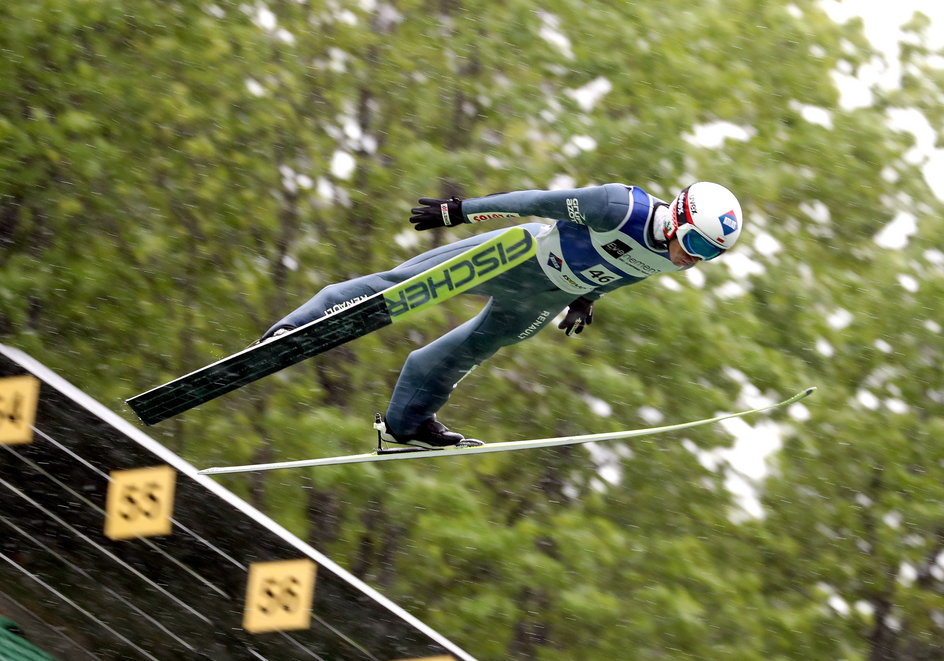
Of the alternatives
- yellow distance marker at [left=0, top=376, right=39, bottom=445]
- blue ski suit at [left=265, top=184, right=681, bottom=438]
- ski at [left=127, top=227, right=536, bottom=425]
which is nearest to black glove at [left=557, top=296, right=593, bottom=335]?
blue ski suit at [left=265, top=184, right=681, bottom=438]

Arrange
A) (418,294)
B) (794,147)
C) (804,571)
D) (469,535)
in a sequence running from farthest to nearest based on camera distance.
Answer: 1. (794,147)
2. (804,571)
3. (469,535)
4. (418,294)

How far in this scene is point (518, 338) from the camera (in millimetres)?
4715

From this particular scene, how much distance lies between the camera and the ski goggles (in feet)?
13.0

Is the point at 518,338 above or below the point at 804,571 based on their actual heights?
above

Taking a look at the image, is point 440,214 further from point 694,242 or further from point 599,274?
point 694,242

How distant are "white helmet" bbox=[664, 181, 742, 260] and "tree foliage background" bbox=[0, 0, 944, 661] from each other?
4.17 meters

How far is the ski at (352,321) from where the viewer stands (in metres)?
4.29

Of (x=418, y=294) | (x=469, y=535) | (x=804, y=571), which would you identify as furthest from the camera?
(x=804, y=571)

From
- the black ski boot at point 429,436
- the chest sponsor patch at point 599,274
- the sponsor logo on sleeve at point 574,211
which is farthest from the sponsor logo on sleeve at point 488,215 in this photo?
the black ski boot at point 429,436

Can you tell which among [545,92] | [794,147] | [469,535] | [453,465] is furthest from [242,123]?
[794,147]

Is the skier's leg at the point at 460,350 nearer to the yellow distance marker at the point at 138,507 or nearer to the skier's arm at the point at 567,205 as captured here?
the skier's arm at the point at 567,205

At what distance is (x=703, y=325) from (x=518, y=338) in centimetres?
380

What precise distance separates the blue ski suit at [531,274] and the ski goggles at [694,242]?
13 centimetres

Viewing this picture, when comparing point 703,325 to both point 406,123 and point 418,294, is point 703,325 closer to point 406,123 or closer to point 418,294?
point 406,123
